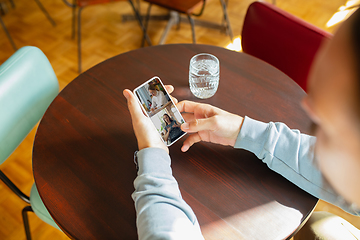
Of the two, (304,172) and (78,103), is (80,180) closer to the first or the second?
(78,103)

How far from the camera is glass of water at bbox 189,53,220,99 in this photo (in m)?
0.90

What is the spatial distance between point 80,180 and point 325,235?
754mm

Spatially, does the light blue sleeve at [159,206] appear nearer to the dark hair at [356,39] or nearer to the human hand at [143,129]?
the human hand at [143,129]

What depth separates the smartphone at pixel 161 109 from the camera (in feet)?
2.65

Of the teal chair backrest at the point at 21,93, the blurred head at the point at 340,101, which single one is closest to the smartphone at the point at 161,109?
the teal chair backrest at the point at 21,93

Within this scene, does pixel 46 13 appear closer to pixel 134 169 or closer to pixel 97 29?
pixel 97 29

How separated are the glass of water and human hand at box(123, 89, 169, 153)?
25 cm

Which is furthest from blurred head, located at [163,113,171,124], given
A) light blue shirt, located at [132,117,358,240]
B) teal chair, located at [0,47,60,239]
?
teal chair, located at [0,47,60,239]

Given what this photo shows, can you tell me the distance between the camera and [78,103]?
92 centimetres

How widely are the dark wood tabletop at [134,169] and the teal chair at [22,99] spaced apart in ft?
0.39

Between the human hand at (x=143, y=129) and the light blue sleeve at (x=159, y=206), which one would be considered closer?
the light blue sleeve at (x=159, y=206)

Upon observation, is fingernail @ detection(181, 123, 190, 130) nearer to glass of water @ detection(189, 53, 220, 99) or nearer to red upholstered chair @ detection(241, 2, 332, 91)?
glass of water @ detection(189, 53, 220, 99)

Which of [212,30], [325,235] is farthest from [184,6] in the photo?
[325,235]

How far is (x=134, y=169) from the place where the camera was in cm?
75
